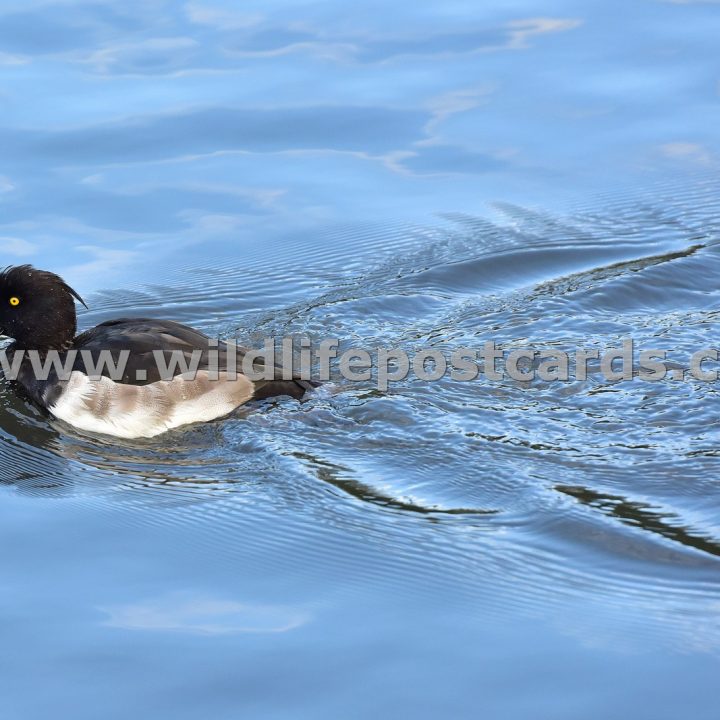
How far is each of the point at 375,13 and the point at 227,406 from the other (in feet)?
21.0

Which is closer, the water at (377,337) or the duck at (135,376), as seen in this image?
the water at (377,337)

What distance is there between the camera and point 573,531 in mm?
6113

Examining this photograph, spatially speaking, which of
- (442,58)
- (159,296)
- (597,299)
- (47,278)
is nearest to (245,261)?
(159,296)

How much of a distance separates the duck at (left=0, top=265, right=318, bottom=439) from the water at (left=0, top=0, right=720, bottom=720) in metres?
0.15

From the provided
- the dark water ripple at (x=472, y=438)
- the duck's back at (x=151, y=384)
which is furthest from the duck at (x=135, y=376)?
the dark water ripple at (x=472, y=438)

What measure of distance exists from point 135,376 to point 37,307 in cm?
92

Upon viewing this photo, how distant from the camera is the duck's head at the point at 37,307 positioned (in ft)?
26.4

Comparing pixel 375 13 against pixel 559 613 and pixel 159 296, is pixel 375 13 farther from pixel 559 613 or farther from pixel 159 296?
pixel 559 613

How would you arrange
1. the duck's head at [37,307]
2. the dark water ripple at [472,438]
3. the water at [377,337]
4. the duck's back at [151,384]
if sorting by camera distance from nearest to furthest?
1. the water at [377,337]
2. the dark water ripple at [472,438]
3. the duck's back at [151,384]
4. the duck's head at [37,307]

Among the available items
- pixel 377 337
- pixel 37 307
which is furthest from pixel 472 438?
pixel 37 307

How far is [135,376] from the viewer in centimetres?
768

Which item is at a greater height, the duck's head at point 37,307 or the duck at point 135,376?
the duck's head at point 37,307

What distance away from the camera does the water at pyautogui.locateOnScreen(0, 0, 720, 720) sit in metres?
5.17

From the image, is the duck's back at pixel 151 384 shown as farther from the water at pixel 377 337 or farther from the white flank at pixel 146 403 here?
the water at pixel 377 337
